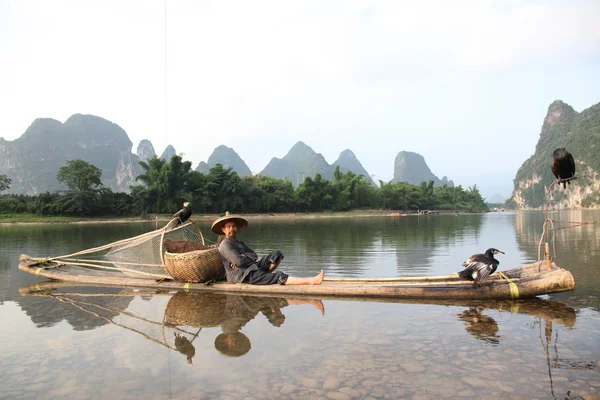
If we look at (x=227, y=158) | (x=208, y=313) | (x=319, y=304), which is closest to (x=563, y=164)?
(x=319, y=304)

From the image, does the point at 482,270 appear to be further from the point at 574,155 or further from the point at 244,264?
the point at 574,155

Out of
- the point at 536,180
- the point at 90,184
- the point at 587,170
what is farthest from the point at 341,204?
the point at 536,180

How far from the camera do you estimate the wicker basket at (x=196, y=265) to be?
6062mm

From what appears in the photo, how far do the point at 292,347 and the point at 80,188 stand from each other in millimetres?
40022

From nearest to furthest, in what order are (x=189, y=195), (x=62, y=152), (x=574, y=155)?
(x=189, y=195)
(x=574, y=155)
(x=62, y=152)

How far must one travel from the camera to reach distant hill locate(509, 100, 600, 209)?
89.1m

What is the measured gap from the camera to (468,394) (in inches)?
112

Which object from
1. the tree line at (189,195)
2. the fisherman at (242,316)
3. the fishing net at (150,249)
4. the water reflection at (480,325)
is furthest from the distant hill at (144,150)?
the water reflection at (480,325)

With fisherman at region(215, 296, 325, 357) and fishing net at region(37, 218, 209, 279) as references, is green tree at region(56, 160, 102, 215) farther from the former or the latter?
fisherman at region(215, 296, 325, 357)

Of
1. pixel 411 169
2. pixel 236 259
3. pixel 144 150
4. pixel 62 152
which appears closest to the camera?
pixel 236 259

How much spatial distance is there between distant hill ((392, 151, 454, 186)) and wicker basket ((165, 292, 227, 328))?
18430 cm

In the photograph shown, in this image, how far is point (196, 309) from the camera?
5242mm

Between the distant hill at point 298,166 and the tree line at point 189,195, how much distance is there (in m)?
75.4

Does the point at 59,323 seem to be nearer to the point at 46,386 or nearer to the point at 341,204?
the point at 46,386
